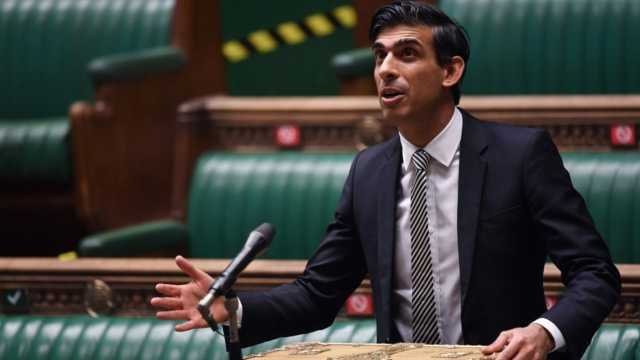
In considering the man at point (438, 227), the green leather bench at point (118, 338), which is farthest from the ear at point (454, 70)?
the green leather bench at point (118, 338)

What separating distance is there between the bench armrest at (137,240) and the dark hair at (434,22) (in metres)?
0.91

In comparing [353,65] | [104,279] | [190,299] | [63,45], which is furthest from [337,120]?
[190,299]

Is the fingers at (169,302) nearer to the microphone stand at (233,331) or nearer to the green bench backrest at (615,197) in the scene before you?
the microphone stand at (233,331)

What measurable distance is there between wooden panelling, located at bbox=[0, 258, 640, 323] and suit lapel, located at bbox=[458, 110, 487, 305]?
0.45 m

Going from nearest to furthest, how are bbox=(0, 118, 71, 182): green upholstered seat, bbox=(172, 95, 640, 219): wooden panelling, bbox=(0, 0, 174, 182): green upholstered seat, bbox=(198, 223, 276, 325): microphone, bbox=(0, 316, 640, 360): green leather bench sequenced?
bbox=(198, 223, 276, 325): microphone < bbox=(0, 316, 640, 360): green leather bench < bbox=(172, 95, 640, 219): wooden panelling < bbox=(0, 118, 71, 182): green upholstered seat < bbox=(0, 0, 174, 182): green upholstered seat

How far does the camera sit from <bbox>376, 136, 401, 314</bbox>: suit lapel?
0.98m

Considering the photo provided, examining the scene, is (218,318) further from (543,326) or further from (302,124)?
(302,124)

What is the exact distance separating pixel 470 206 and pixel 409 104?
11cm

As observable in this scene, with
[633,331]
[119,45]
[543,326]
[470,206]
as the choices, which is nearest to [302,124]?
[119,45]

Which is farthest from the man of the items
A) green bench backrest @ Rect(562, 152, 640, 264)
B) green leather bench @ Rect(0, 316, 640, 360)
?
green bench backrest @ Rect(562, 152, 640, 264)

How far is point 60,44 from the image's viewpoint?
7.26ft

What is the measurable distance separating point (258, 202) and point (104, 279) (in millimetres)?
416

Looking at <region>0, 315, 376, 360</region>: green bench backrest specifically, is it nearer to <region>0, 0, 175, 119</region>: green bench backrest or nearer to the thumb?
the thumb

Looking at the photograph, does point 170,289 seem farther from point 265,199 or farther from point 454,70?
point 265,199
